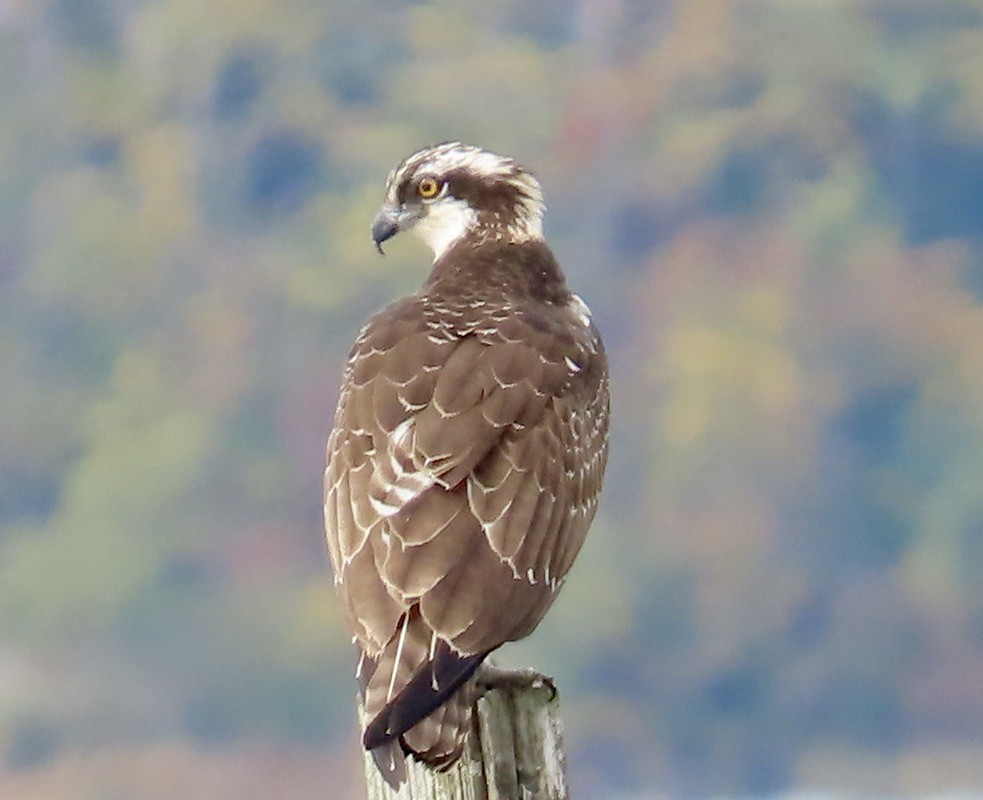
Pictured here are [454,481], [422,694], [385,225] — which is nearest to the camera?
[422,694]

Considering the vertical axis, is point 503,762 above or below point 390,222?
below

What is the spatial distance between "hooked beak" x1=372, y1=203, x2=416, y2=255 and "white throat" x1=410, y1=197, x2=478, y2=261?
0.05m

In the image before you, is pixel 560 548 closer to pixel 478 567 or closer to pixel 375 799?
pixel 478 567

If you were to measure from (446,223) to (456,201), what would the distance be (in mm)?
87

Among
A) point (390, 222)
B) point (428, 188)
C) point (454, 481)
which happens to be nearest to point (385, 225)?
point (390, 222)

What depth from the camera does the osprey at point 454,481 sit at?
3549 millimetres

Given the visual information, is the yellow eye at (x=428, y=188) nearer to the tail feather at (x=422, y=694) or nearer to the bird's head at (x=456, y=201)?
the bird's head at (x=456, y=201)

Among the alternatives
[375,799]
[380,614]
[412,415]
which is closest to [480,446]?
[412,415]

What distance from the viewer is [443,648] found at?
3.58 metres

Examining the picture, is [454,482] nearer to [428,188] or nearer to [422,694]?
[422,694]

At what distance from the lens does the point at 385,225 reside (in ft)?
18.6

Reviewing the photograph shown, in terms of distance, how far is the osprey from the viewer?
11.6ft

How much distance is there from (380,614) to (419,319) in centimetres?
127

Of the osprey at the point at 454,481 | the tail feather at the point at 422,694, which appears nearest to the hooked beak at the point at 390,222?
the osprey at the point at 454,481
